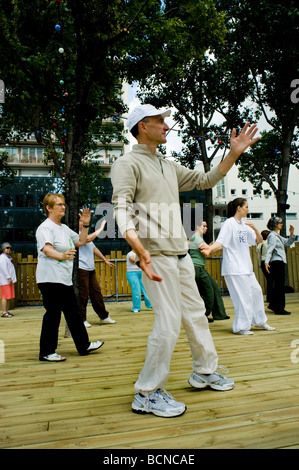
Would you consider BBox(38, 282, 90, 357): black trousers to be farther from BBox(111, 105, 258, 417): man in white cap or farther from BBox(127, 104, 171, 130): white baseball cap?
BBox(127, 104, 171, 130): white baseball cap

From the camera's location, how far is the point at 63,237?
431 centimetres

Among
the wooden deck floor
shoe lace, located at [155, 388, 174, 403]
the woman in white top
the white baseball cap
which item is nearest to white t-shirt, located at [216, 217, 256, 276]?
the woman in white top

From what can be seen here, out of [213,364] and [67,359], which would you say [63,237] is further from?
[213,364]

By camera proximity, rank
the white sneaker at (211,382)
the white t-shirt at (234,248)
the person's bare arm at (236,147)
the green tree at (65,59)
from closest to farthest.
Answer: the person's bare arm at (236,147), the white sneaker at (211,382), the white t-shirt at (234,248), the green tree at (65,59)

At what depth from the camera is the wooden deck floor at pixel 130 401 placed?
6.77 feet

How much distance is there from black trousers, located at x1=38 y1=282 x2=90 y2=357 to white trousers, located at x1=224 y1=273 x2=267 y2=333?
232cm

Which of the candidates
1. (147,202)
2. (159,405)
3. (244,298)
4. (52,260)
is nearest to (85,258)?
(52,260)

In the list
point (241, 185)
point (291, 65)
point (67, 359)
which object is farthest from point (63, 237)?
point (241, 185)

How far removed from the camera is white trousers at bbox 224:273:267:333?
5445mm

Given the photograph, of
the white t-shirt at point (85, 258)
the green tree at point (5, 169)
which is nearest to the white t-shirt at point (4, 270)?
the white t-shirt at point (85, 258)

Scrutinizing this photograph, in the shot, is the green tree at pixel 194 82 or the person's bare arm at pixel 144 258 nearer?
the person's bare arm at pixel 144 258

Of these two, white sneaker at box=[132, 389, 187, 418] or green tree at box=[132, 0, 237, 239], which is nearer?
white sneaker at box=[132, 389, 187, 418]

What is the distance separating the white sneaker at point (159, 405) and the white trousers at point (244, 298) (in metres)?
3.14

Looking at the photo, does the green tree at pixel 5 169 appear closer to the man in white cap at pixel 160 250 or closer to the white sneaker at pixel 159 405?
the man in white cap at pixel 160 250
